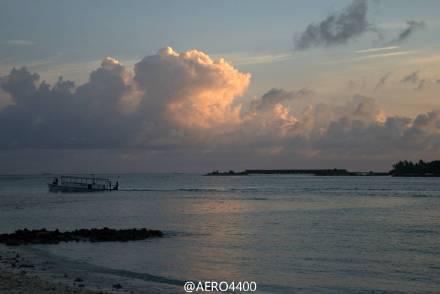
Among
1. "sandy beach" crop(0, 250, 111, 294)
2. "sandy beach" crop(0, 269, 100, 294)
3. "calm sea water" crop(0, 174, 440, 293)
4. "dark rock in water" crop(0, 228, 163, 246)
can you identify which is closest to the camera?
"sandy beach" crop(0, 269, 100, 294)

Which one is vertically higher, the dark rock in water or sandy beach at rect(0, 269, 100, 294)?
sandy beach at rect(0, 269, 100, 294)

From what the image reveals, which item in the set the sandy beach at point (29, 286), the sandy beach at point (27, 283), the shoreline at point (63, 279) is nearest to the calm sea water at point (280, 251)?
the shoreline at point (63, 279)

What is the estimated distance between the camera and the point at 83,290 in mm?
17797

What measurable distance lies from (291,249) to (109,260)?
34.5 feet

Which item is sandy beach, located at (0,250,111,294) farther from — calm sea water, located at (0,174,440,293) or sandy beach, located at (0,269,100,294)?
calm sea water, located at (0,174,440,293)

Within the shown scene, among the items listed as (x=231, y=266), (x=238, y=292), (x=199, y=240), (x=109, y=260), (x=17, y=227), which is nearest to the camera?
(x=238, y=292)

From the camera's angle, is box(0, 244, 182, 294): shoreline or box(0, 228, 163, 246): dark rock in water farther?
box(0, 228, 163, 246): dark rock in water

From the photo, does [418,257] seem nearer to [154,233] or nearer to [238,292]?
[238,292]

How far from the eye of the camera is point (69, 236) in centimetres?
3372

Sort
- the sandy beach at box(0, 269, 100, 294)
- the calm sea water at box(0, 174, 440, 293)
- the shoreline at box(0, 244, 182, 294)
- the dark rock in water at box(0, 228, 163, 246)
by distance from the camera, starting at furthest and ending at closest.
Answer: the dark rock in water at box(0, 228, 163, 246) < the calm sea water at box(0, 174, 440, 293) < the shoreline at box(0, 244, 182, 294) < the sandy beach at box(0, 269, 100, 294)

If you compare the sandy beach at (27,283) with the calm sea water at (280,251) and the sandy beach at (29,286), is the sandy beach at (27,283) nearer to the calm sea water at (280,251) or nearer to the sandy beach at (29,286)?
the sandy beach at (29,286)

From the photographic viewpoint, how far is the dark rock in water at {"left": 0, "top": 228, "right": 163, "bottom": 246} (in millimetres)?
31891

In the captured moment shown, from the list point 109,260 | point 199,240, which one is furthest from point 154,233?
point 109,260

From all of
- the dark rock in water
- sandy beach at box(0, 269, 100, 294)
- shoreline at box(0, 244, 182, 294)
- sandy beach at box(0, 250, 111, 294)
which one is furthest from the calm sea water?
sandy beach at box(0, 269, 100, 294)
